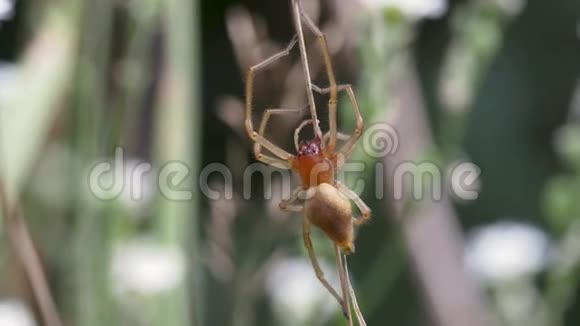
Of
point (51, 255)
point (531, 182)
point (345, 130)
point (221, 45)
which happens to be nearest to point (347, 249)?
point (345, 130)

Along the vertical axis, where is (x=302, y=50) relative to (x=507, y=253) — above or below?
above

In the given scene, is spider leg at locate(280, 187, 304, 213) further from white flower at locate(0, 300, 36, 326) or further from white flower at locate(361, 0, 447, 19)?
white flower at locate(0, 300, 36, 326)

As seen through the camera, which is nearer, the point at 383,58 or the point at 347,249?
the point at 347,249

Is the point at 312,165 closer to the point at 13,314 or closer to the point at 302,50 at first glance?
the point at 302,50

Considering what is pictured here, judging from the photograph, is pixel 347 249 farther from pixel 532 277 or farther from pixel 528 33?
pixel 528 33

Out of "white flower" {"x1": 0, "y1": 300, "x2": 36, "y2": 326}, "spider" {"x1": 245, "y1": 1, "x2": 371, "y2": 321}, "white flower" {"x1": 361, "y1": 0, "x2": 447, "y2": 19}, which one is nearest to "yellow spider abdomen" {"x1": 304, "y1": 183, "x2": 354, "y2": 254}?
"spider" {"x1": 245, "y1": 1, "x2": 371, "y2": 321}

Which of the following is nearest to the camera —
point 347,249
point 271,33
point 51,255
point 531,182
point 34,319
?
point 347,249

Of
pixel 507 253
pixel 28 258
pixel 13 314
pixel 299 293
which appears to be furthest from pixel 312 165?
pixel 507 253
